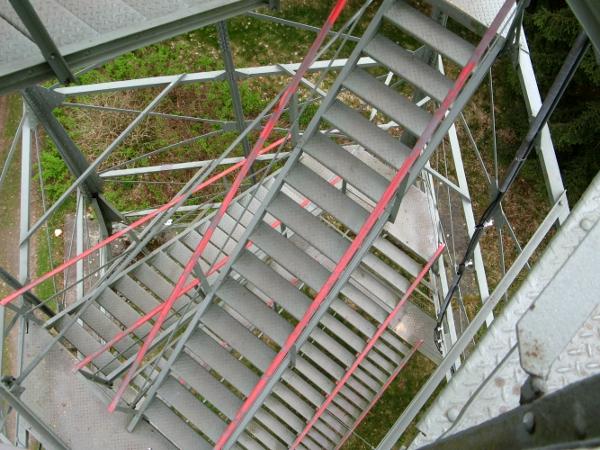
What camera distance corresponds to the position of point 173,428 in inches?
273

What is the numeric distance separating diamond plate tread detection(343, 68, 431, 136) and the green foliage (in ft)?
17.1

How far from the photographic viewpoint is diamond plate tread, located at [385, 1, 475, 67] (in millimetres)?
6145

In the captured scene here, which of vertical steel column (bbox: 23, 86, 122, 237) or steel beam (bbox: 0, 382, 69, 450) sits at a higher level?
vertical steel column (bbox: 23, 86, 122, 237)

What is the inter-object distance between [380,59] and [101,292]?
16.2 ft

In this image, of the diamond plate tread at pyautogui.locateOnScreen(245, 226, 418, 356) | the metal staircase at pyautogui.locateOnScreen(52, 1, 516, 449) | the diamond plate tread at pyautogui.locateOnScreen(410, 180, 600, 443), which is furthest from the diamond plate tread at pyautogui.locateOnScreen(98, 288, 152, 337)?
the diamond plate tread at pyautogui.locateOnScreen(410, 180, 600, 443)

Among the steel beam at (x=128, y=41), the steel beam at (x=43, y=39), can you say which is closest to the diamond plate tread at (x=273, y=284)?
the steel beam at (x=128, y=41)

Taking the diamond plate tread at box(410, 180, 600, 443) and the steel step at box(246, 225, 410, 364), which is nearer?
the diamond plate tread at box(410, 180, 600, 443)

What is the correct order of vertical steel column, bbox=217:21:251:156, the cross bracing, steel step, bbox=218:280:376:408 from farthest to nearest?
vertical steel column, bbox=217:21:251:156
steel step, bbox=218:280:376:408
the cross bracing

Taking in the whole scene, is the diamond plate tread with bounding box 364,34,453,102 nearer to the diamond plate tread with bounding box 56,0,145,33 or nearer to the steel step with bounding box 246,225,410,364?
the steel step with bounding box 246,225,410,364

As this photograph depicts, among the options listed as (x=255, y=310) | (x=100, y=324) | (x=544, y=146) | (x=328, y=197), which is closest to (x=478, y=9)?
(x=544, y=146)

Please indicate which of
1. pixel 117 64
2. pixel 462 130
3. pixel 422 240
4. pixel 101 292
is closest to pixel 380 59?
pixel 422 240

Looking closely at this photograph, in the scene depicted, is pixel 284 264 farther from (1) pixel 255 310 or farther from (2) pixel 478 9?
(2) pixel 478 9

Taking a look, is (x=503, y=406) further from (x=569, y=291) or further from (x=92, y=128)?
(x=92, y=128)

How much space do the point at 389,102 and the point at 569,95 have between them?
22.4 feet
